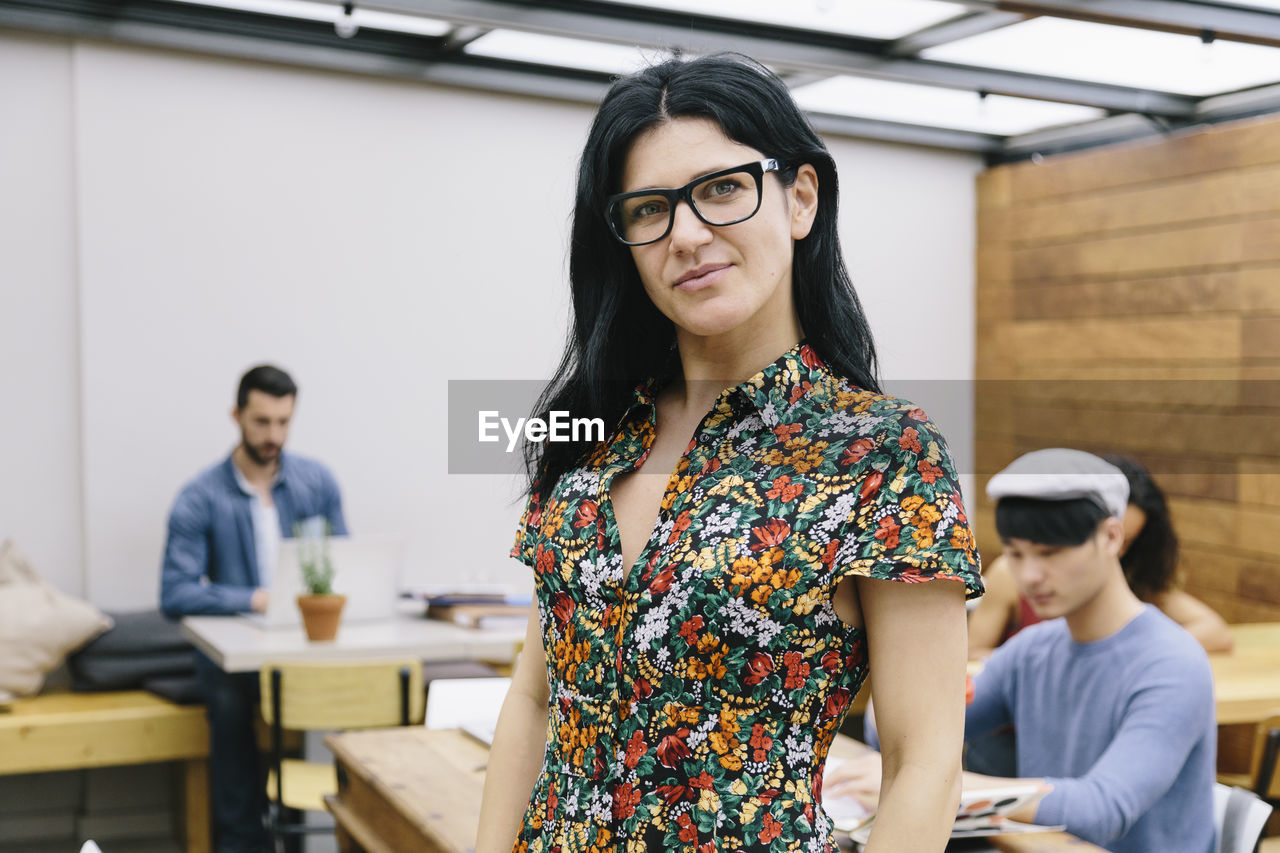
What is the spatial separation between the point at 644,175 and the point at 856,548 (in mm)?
399

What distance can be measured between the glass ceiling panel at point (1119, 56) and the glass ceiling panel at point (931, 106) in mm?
302

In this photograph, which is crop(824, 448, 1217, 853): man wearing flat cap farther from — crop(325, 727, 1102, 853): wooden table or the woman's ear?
the woman's ear

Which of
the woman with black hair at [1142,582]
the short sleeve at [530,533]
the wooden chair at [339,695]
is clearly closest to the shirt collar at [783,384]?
the short sleeve at [530,533]

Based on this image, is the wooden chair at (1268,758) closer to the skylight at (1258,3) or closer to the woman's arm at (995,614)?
the woman's arm at (995,614)

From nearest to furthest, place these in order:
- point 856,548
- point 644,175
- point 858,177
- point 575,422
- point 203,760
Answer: point 856,548 < point 644,175 < point 575,422 < point 203,760 < point 858,177

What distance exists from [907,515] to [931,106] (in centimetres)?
528

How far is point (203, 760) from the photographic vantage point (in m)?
4.56

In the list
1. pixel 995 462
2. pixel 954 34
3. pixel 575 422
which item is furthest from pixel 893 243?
pixel 575 422

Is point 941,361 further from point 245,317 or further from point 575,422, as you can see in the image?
point 575,422

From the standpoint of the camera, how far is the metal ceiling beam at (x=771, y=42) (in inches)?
176

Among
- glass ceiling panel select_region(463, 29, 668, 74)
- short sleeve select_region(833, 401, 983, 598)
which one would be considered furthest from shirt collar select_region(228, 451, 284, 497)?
short sleeve select_region(833, 401, 983, 598)

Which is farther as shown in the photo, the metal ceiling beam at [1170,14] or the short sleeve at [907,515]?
the metal ceiling beam at [1170,14]

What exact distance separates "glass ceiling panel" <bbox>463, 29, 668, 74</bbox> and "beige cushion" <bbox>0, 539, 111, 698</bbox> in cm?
265

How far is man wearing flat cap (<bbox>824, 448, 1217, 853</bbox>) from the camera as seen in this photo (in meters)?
2.02
